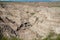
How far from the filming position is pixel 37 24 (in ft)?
17.0

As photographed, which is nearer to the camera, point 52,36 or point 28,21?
point 52,36

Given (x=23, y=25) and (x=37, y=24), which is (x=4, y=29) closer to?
(x=23, y=25)

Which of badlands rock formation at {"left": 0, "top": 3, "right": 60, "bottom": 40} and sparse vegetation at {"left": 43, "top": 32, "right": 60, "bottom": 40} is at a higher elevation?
badlands rock formation at {"left": 0, "top": 3, "right": 60, "bottom": 40}

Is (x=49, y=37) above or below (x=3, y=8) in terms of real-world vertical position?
below

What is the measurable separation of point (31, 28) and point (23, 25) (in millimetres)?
234

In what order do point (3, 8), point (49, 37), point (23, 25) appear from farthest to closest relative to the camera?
point (3, 8)
point (23, 25)
point (49, 37)

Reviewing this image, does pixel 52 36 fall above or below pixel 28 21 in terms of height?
below

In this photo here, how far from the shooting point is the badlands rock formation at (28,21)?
5000 mm

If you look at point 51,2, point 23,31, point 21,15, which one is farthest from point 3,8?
point 51,2

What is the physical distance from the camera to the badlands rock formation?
5000 mm

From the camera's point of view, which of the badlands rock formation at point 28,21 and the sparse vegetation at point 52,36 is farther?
the badlands rock formation at point 28,21

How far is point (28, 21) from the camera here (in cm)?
521

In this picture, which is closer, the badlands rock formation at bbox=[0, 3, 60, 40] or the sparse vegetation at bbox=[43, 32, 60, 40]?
the sparse vegetation at bbox=[43, 32, 60, 40]

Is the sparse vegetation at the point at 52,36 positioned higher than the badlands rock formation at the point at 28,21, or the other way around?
the badlands rock formation at the point at 28,21
